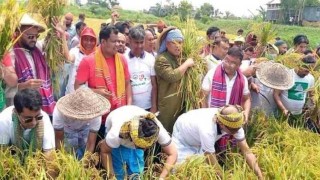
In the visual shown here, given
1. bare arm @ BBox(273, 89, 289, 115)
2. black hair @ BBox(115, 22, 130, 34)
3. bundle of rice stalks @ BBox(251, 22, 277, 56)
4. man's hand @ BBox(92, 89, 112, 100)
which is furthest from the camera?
black hair @ BBox(115, 22, 130, 34)

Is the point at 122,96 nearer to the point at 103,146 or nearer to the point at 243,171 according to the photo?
the point at 103,146

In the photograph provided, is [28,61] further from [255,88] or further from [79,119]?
[255,88]

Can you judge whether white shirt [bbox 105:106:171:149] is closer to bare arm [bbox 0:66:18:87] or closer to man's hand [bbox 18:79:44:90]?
man's hand [bbox 18:79:44:90]

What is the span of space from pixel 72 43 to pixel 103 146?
3.19 meters

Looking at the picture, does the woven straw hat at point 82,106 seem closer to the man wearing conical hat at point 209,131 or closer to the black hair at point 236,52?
the man wearing conical hat at point 209,131

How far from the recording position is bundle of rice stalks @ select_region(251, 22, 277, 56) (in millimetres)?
5438

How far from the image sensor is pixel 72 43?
642 centimetres

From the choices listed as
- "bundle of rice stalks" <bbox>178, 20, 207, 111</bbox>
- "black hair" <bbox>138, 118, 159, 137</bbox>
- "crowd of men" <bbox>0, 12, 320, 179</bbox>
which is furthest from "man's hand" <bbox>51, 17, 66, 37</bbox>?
"black hair" <bbox>138, 118, 159, 137</bbox>

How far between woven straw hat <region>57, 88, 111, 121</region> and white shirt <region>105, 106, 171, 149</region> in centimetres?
12

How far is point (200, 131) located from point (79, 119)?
102 centimetres

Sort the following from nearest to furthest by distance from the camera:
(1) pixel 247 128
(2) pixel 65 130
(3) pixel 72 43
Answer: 1. (2) pixel 65 130
2. (1) pixel 247 128
3. (3) pixel 72 43

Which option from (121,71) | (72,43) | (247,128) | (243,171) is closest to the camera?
(243,171)

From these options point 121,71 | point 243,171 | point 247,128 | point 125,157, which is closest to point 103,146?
point 125,157

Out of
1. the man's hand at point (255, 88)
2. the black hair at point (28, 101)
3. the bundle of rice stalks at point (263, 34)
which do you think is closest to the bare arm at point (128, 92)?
the black hair at point (28, 101)
